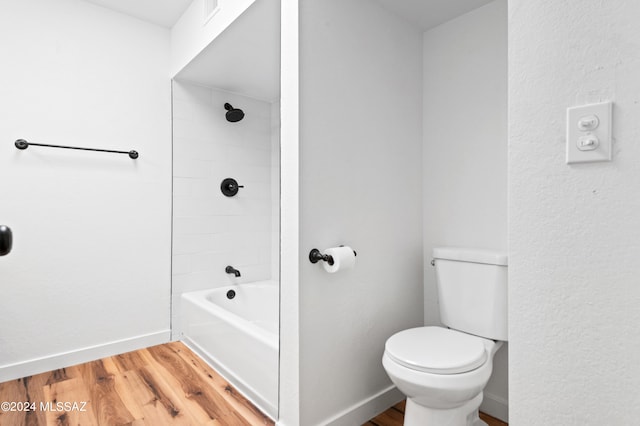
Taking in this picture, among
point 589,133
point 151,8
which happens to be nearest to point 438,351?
point 589,133

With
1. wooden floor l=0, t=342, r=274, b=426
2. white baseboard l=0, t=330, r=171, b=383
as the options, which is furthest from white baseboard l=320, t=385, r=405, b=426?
white baseboard l=0, t=330, r=171, b=383

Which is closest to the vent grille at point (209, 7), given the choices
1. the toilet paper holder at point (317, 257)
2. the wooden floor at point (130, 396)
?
the toilet paper holder at point (317, 257)

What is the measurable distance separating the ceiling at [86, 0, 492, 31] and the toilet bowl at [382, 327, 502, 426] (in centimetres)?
168

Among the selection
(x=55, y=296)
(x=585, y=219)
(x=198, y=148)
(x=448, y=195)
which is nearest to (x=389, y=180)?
(x=448, y=195)

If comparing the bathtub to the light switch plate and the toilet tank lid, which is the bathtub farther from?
the light switch plate

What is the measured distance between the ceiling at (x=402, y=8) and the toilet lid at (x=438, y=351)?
1671 millimetres

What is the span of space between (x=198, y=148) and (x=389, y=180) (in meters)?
1.65

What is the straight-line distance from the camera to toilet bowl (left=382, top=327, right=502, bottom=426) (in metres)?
1.29

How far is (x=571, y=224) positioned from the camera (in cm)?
78

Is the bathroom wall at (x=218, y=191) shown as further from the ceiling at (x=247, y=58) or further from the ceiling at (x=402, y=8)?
the ceiling at (x=402, y=8)

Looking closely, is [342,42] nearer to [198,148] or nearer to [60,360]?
[198,148]

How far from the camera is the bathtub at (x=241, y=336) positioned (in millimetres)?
1735

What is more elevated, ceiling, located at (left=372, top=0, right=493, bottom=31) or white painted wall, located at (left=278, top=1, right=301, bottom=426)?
ceiling, located at (left=372, top=0, right=493, bottom=31)

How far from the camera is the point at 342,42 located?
1.61 m
